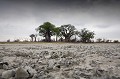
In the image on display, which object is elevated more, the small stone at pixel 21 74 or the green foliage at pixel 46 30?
the green foliage at pixel 46 30

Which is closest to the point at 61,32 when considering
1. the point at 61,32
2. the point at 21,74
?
the point at 61,32

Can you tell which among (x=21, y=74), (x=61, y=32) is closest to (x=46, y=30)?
(x=61, y=32)

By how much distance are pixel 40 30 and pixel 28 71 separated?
2120 inches

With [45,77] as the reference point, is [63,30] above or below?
above

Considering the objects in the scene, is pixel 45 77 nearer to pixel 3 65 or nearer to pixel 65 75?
pixel 65 75

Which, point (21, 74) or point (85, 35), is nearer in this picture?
point (21, 74)

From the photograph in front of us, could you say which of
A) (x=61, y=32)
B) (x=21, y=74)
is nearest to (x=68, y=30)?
(x=61, y=32)

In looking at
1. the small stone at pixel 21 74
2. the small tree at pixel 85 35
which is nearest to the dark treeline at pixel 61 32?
the small tree at pixel 85 35

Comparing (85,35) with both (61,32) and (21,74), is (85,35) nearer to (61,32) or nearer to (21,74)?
(61,32)

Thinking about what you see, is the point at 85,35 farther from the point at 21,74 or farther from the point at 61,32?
the point at 21,74

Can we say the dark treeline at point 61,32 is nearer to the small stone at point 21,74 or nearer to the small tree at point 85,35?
the small tree at point 85,35

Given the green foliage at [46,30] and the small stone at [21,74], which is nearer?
the small stone at [21,74]

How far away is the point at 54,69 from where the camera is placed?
3.33 m

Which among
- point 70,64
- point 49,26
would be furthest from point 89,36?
point 70,64
